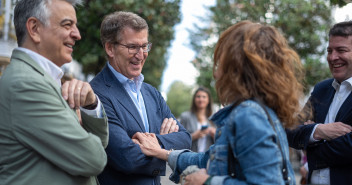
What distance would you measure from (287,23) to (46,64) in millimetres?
Result: 12479

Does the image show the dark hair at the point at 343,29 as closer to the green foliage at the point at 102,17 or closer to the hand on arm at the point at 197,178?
the hand on arm at the point at 197,178

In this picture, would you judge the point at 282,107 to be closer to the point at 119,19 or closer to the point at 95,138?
the point at 95,138

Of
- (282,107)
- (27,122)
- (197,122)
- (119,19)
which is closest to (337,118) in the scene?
(282,107)

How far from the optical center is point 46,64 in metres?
2.32

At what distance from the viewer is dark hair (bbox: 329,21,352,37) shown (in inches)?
136

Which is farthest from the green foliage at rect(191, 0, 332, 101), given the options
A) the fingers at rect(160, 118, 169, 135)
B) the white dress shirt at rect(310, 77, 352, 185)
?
the fingers at rect(160, 118, 169, 135)

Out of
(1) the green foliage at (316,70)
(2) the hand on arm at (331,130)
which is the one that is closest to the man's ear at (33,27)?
(2) the hand on arm at (331,130)

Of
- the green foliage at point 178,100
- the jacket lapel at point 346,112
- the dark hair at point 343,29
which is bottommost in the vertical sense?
the green foliage at point 178,100

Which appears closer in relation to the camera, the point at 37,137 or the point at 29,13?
the point at 37,137

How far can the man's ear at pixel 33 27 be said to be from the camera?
230 cm

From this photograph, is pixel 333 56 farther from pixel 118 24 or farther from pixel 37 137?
pixel 37 137

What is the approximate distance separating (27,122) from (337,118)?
2474 millimetres

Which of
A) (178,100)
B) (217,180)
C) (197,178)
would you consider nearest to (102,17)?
(197,178)

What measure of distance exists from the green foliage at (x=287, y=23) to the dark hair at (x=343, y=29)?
10239 mm
